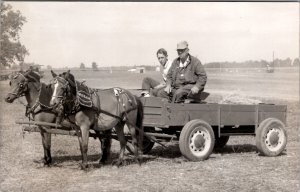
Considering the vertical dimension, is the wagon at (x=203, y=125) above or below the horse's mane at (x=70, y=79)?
below

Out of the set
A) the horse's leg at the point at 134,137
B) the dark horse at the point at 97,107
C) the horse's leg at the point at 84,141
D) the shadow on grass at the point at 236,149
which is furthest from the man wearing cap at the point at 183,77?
the shadow on grass at the point at 236,149

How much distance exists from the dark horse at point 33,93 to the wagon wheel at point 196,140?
2727 millimetres

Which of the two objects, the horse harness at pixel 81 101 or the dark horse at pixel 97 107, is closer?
the dark horse at pixel 97 107

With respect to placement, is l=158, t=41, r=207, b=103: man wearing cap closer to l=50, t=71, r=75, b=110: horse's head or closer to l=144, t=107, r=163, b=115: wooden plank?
l=144, t=107, r=163, b=115: wooden plank

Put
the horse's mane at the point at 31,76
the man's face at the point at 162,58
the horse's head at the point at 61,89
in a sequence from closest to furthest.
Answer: the horse's head at the point at 61,89 → the horse's mane at the point at 31,76 → the man's face at the point at 162,58

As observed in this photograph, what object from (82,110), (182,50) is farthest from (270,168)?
(82,110)

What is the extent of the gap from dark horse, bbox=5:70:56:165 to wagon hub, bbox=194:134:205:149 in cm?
300

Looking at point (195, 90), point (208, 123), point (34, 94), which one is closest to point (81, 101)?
point (34, 94)

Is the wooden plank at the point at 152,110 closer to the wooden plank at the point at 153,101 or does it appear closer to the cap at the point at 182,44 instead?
the wooden plank at the point at 153,101

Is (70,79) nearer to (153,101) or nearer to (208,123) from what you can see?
(153,101)

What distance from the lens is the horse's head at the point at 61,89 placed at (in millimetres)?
8422

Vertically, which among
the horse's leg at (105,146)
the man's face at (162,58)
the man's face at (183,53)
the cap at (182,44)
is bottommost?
the horse's leg at (105,146)

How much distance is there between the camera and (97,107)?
30.0 feet

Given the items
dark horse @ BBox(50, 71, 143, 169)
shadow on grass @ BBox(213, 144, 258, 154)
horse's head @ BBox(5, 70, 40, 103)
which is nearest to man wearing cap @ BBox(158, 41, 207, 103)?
dark horse @ BBox(50, 71, 143, 169)
